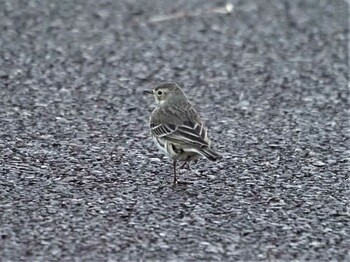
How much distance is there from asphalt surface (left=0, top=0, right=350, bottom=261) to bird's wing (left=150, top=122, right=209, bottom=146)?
0.37 meters

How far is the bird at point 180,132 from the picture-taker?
310 inches

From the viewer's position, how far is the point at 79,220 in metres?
7.13

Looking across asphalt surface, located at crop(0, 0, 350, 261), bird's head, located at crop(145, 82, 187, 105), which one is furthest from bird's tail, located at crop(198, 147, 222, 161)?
bird's head, located at crop(145, 82, 187, 105)

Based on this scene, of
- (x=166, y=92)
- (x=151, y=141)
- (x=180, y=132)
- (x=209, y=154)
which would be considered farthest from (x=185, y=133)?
(x=151, y=141)

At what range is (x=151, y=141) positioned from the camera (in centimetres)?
929

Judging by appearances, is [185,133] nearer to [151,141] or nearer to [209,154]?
[209,154]

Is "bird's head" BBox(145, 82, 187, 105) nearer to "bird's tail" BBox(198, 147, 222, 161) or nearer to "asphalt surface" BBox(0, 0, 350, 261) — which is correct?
"asphalt surface" BBox(0, 0, 350, 261)

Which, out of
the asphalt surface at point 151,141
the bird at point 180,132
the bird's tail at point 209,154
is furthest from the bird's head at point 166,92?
the bird's tail at point 209,154

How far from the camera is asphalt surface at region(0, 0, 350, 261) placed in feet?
22.6

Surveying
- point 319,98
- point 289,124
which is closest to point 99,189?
point 289,124

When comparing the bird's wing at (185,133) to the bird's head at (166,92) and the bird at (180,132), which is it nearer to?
the bird at (180,132)

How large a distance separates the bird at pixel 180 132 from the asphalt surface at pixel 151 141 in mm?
264

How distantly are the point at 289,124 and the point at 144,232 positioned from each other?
10.7 feet

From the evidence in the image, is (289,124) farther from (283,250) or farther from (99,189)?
(283,250)
